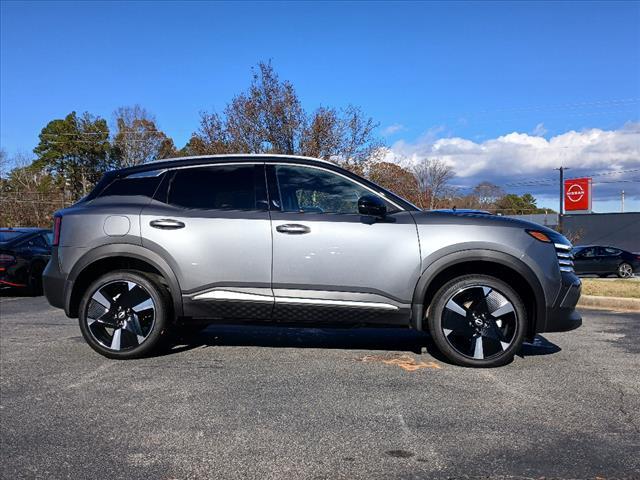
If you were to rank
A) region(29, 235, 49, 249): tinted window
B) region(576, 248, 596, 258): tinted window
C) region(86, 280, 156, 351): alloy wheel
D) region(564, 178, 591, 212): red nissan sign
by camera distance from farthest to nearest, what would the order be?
region(564, 178, 591, 212): red nissan sign, region(576, 248, 596, 258): tinted window, region(29, 235, 49, 249): tinted window, region(86, 280, 156, 351): alloy wheel

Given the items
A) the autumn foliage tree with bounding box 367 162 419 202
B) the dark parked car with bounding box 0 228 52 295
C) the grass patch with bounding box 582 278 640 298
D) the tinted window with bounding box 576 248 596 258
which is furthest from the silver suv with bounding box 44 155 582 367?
the tinted window with bounding box 576 248 596 258

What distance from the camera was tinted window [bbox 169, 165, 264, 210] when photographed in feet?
16.8

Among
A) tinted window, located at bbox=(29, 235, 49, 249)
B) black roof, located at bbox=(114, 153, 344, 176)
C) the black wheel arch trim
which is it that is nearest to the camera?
the black wheel arch trim

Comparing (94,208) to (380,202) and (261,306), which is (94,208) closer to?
(261,306)

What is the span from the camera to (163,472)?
2.91 meters

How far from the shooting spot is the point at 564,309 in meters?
4.82

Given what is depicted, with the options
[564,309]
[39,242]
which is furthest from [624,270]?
[39,242]

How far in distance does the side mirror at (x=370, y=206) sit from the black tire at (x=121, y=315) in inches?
79.7

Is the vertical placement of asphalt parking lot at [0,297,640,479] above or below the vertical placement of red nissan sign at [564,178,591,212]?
below

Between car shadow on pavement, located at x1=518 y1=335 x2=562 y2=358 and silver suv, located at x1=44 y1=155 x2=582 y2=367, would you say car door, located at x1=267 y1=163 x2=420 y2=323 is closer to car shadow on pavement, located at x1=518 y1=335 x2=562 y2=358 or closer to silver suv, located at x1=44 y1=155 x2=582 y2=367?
silver suv, located at x1=44 y1=155 x2=582 y2=367

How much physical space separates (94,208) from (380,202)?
8.90 ft

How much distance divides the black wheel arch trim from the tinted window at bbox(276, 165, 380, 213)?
1.21 m

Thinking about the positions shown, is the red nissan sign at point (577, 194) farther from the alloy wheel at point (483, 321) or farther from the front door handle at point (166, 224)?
the front door handle at point (166, 224)

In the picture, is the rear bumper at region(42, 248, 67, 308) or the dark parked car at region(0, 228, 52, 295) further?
the dark parked car at region(0, 228, 52, 295)
